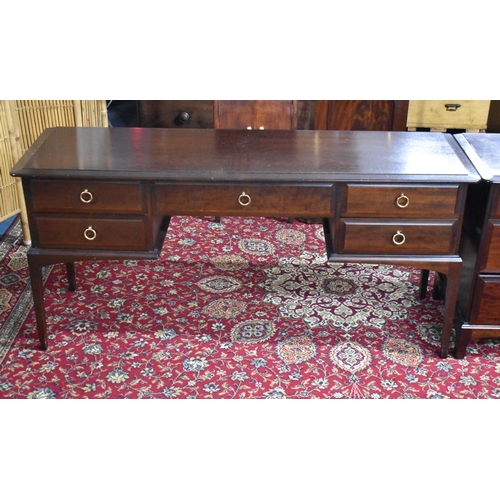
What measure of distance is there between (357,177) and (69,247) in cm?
99

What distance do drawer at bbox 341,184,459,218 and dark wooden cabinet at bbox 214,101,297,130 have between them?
1422mm

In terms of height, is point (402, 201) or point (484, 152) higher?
point (484, 152)

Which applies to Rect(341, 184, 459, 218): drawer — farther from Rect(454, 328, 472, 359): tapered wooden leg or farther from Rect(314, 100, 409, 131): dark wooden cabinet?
Rect(314, 100, 409, 131): dark wooden cabinet

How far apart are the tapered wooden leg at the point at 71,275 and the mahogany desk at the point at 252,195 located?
0.41m

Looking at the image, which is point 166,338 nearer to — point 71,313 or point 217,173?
point 71,313

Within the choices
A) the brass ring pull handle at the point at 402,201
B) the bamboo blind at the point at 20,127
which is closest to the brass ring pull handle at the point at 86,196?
the brass ring pull handle at the point at 402,201

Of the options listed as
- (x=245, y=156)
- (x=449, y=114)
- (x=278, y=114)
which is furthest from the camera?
(x=449, y=114)

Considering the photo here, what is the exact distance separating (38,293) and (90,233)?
0.33 meters

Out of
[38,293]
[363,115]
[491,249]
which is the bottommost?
[38,293]

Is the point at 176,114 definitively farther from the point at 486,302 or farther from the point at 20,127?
the point at 486,302

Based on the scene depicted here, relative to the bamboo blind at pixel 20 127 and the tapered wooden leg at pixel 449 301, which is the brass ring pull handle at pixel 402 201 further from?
the bamboo blind at pixel 20 127

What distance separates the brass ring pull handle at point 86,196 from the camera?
1.95 metres

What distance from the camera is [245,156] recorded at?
2051 millimetres

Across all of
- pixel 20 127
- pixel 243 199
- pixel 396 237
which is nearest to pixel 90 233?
pixel 243 199
